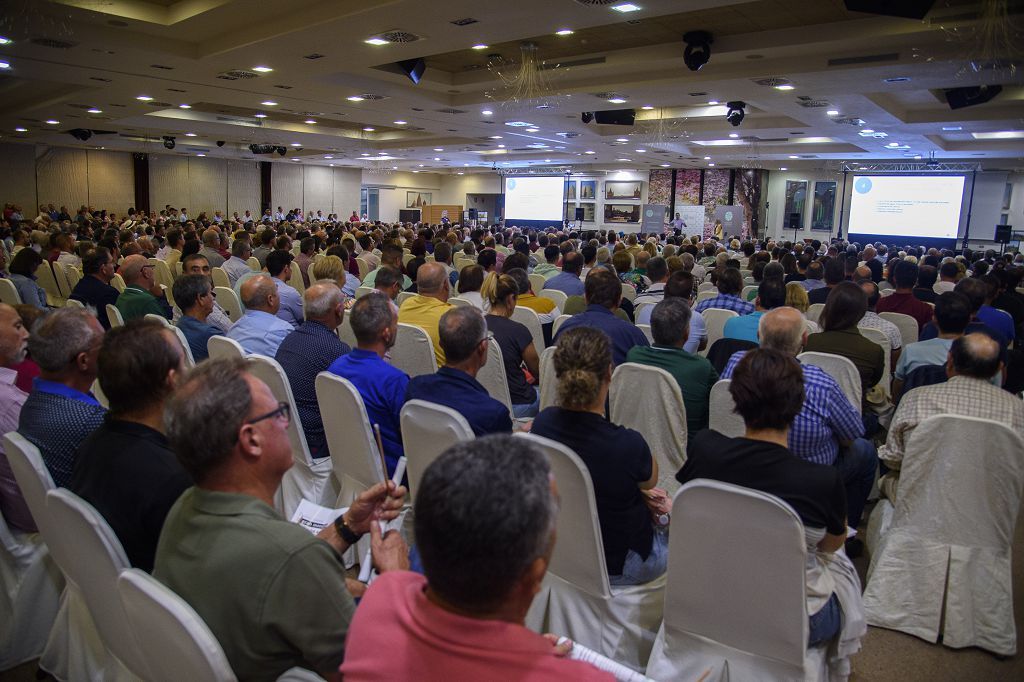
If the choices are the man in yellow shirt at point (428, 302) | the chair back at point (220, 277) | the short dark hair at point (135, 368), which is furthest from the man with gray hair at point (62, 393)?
the chair back at point (220, 277)

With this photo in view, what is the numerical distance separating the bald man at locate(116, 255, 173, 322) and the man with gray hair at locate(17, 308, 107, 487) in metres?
3.16

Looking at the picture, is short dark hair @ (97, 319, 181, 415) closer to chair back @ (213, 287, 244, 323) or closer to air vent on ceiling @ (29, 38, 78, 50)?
chair back @ (213, 287, 244, 323)

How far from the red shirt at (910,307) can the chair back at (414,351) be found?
431 centimetres

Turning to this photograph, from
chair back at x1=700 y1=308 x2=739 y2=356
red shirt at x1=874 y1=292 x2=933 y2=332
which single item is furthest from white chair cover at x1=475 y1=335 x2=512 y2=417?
red shirt at x1=874 y1=292 x2=933 y2=332

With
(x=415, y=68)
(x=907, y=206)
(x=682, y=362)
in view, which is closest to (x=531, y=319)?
(x=682, y=362)

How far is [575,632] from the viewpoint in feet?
8.00

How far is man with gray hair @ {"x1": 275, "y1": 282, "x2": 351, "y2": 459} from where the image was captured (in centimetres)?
363

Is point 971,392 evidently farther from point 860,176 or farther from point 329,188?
point 329,188

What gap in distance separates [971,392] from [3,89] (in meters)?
14.4

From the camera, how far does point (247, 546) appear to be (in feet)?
4.66

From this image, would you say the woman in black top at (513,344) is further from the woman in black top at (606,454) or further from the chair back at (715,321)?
the woman in black top at (606,454)

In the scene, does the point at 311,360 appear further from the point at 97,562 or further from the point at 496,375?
the point at 97,562

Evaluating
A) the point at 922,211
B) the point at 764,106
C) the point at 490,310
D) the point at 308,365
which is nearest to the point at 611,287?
the point at 490,310

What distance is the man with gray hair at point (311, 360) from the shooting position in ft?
11.9
